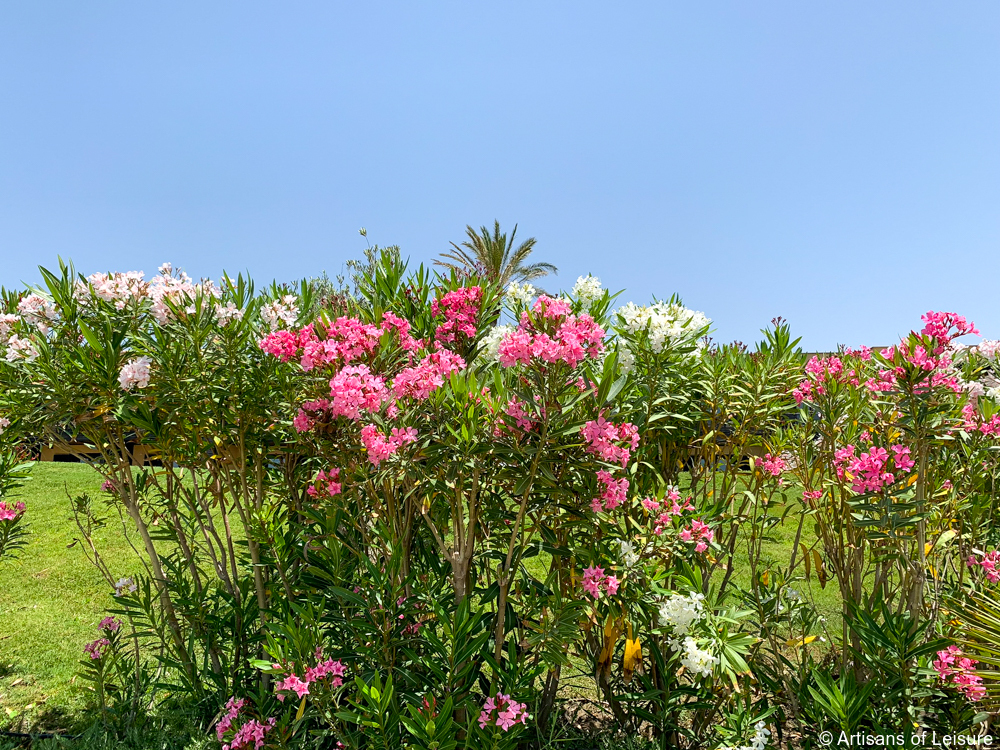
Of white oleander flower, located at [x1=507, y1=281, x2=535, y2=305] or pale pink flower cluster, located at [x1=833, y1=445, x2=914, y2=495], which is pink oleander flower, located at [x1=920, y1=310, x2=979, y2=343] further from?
white oleander flower, located at [x1=507, y1=281, x2=535, y2=305]

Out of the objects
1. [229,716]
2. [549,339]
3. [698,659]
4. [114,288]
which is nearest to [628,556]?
[698,659]

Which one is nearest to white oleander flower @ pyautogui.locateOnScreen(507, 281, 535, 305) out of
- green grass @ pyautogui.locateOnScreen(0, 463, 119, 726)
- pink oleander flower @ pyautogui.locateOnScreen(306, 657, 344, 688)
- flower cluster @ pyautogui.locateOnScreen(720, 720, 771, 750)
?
pink oleander flower @ pyautogui.locateOnScreen(306, 657, 344, 688)

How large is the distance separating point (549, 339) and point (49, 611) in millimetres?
5516

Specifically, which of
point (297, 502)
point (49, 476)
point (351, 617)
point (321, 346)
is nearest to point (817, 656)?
point (351, 617)

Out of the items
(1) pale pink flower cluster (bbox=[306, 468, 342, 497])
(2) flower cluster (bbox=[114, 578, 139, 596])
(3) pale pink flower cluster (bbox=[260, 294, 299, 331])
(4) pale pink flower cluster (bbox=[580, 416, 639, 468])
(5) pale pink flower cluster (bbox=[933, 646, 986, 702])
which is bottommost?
(2) flower cluster (bbox=[114, 578, 139, 596])

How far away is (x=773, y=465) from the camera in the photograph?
2.70 meters

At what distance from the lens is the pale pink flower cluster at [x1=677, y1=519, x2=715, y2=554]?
222cm

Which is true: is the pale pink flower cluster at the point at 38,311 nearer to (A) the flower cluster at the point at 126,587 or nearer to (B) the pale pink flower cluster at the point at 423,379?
(A) the flower cluster at the point at 126,587

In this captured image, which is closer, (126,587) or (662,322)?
(662,322)

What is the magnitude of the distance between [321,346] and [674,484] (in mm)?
1666

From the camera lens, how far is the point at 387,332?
7.29ft

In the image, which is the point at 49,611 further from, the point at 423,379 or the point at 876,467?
the point at 876,467

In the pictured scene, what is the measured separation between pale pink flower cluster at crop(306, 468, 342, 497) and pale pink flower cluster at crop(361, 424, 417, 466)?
0.37 metres

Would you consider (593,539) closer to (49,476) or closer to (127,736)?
(127,736)
